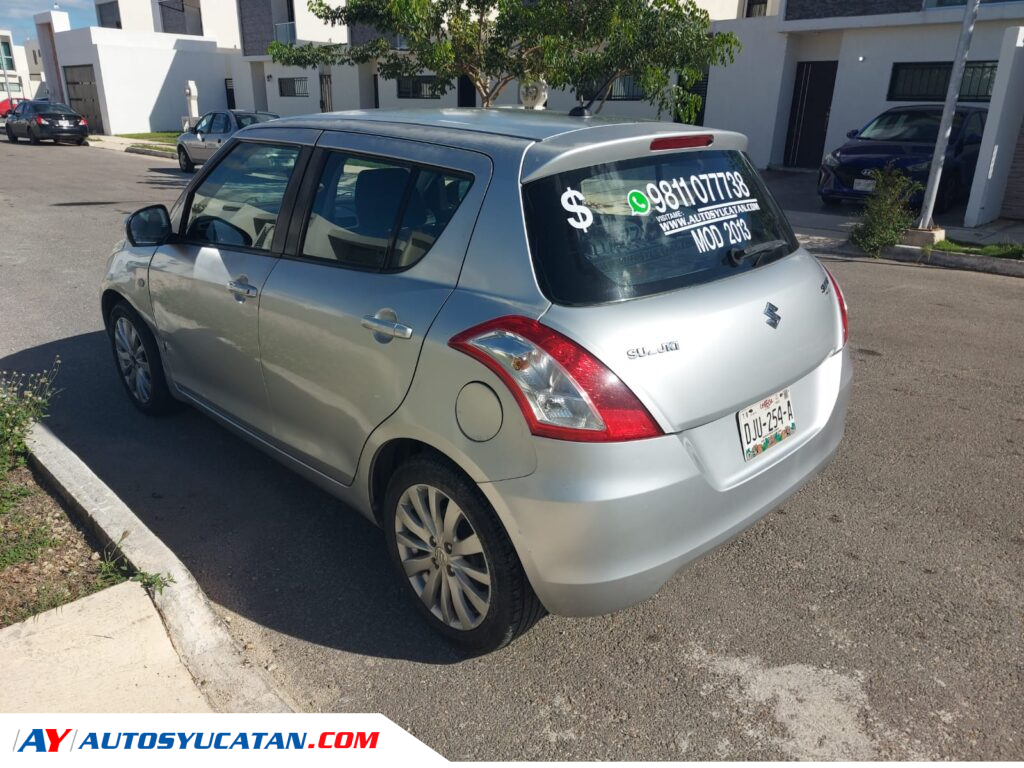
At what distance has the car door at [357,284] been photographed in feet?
9.25

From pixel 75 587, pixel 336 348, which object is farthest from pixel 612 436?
pixel 75 587

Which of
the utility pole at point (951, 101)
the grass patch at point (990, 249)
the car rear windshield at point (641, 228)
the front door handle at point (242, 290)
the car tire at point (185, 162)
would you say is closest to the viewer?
the car rear windshield at point (641, 228)

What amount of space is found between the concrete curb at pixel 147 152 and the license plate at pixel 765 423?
25101 mm

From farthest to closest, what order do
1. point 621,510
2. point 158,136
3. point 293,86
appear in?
point 158,136 → point 293,86 → point 621,510

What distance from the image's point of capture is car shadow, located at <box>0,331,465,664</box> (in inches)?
123

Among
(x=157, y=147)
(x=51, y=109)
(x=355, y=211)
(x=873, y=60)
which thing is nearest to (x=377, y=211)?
(x=355, y=211)

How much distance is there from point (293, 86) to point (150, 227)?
99.4 feet

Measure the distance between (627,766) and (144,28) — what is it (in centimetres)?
5581

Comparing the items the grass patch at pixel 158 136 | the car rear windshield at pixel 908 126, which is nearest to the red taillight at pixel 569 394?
the car rear windshield at pixel 908 126

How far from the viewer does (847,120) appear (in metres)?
17.0

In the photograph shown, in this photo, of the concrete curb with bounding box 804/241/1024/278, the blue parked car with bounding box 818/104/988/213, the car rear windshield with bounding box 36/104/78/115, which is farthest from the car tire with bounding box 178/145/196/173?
the concrete curb with bounding box 804/241/1024/278

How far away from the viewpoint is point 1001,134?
10961 mm

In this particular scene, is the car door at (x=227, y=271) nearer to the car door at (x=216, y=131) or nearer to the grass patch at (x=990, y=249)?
the grass patch at (x=990, y=249)

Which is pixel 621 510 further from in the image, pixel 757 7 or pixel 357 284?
pixel 757 7
